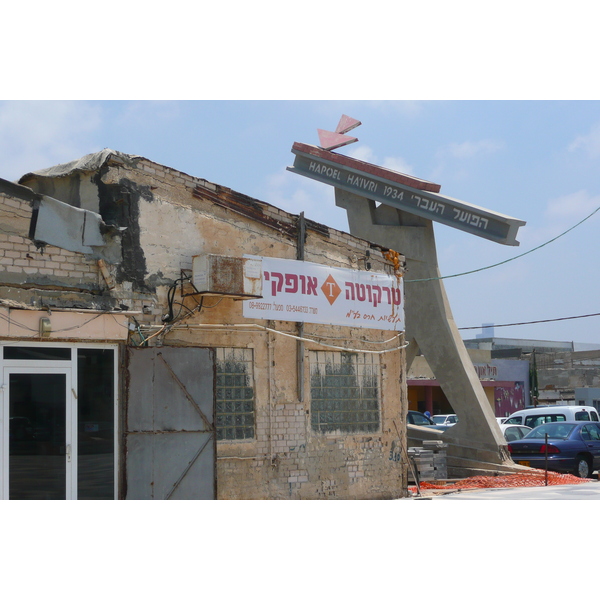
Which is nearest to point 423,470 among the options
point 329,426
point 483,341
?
point 329,426

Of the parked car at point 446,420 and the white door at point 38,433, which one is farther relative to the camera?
the parked car at point 446,420

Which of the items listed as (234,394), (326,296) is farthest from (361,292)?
(234,394)

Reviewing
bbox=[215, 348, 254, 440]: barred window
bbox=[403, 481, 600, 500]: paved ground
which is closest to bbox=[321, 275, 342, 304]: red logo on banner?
bbox=[215, 348, 254, 440]: barred window

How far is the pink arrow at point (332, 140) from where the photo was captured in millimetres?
19234

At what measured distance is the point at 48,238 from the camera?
10.2 meters

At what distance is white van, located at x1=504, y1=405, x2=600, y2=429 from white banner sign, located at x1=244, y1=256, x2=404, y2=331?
404 inches

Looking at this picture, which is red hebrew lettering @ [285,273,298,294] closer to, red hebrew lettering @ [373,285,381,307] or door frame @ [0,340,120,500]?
red hebrew lettering @ [373,285,381,307]

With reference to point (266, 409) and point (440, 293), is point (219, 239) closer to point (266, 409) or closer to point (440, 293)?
point (266, 409)

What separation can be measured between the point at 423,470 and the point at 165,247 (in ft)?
26.3

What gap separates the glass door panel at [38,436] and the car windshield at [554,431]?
12.8 m

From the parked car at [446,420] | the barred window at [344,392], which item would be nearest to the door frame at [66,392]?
the barred window at [344,392]

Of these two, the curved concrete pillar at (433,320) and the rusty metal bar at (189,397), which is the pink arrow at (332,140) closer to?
the curved concrete pillar at (433,320)

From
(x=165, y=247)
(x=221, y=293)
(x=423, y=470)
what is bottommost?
(x=423, y=470)

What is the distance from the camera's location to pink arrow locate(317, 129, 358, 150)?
19.2m
